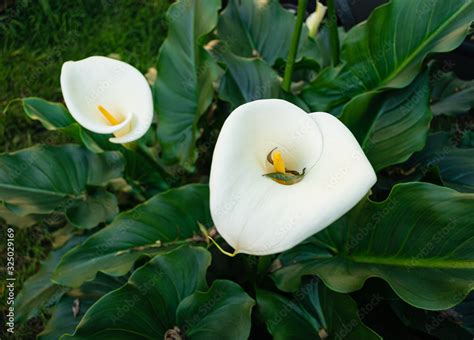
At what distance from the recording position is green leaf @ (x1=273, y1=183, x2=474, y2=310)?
0.91 metres

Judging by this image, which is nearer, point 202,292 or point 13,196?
point 202,292

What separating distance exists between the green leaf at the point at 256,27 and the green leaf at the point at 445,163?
530 millimetres

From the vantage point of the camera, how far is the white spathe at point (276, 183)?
691mm

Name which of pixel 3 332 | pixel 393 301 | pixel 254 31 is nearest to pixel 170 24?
pixel 254 31

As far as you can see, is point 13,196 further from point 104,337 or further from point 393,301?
point 393,301

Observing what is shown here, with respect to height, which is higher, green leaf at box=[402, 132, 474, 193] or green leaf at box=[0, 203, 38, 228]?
green leaf at box=[402, 132, 474, 193]

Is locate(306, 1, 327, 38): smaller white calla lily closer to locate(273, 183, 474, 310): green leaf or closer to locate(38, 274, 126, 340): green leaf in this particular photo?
locate(273, 183, 474, 310): green leaf

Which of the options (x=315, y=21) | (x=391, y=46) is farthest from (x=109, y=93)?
(x=315, y=21)

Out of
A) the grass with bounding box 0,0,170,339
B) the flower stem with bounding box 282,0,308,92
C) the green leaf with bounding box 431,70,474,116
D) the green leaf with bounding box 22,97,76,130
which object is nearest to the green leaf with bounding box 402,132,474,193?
the green leaf with bounding box 431,70,474,116

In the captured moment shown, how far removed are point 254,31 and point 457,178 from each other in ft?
2.43

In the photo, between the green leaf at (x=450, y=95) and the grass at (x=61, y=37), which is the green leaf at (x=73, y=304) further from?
the grass at (x=61, y=37)

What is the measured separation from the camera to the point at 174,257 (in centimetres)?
107

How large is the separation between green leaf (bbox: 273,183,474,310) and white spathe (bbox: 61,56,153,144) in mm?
469

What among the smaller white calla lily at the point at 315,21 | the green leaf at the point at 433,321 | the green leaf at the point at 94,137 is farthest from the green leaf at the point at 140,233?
the smaller white calla lily at the point at 315,21
